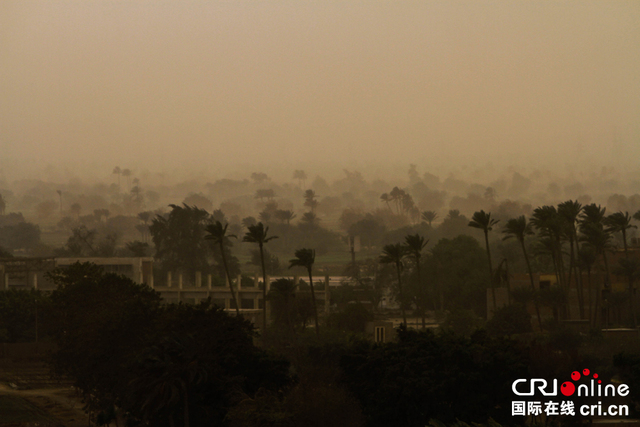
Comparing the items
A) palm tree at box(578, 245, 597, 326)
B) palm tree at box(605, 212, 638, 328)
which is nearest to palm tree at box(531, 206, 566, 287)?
palm tree at box(578, 245, 597, 326)

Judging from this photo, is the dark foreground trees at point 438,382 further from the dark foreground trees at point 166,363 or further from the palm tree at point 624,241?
the palm tree at point 624,241

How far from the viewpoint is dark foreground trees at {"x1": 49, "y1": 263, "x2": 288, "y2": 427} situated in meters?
37.9

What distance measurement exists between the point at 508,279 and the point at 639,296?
15440mm

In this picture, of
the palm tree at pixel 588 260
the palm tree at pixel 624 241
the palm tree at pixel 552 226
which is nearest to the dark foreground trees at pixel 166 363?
the palm tree at pixel 552 226

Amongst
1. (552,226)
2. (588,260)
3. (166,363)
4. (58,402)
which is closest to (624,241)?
(588,260)

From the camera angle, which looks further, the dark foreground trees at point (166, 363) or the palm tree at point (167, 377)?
the dark foreground trees at point (166, 363)

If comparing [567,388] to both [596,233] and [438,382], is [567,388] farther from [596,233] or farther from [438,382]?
[596,233]

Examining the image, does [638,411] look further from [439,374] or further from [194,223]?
[194,223]

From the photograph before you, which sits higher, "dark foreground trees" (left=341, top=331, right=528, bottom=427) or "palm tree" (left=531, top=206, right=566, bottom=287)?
"palm tree" (left=531, top=206, right=566, bottom=287)

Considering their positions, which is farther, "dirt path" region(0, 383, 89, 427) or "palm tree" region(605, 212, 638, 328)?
"palm tree" region(605, 212, 638, 328)

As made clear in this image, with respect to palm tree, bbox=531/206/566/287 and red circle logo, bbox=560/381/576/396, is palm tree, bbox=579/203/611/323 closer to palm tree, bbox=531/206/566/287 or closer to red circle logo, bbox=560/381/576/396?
palm tree, bbox=531/206/566/287

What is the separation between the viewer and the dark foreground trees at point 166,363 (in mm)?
37906

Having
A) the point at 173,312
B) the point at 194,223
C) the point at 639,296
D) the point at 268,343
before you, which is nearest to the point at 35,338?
the point at 268,343

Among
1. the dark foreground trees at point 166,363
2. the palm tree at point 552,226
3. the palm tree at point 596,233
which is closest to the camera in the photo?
the dark foreground trees at point 166,363
